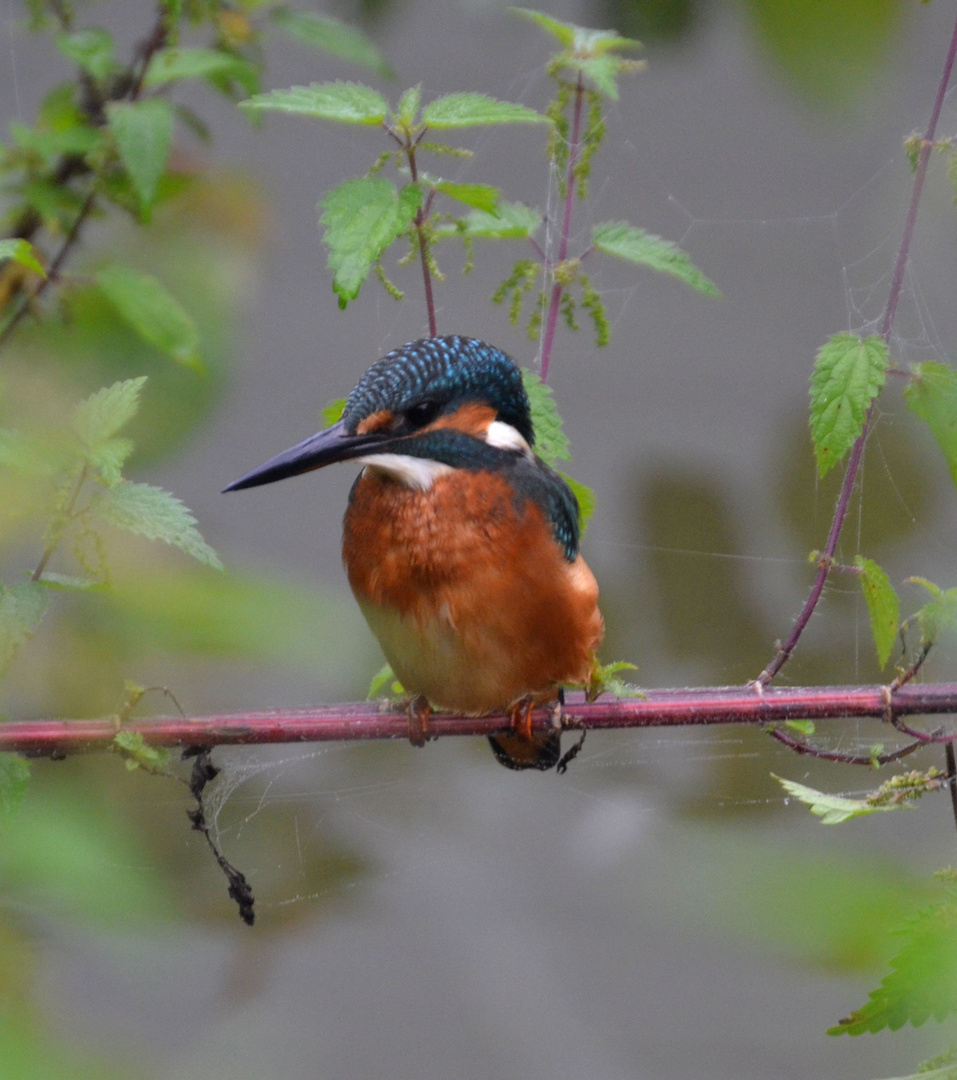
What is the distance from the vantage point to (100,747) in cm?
87

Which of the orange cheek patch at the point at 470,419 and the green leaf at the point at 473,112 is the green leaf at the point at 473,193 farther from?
the orange cheek patch at the point at 470,419

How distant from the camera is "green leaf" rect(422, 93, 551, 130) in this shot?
0.81 metres

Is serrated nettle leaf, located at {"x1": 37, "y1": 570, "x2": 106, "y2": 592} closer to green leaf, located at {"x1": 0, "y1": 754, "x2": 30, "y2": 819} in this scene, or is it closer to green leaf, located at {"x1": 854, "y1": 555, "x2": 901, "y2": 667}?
green leaf, located at {"x1": 0, "y1": 754, "x2": 30, "y2": 819}

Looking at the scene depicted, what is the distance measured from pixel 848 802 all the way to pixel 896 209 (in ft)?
3.43

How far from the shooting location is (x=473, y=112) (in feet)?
2.74

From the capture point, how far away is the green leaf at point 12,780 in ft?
2.59

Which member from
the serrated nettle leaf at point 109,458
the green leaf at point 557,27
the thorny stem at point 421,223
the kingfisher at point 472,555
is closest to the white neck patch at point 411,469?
the kingfisher at point 472,555

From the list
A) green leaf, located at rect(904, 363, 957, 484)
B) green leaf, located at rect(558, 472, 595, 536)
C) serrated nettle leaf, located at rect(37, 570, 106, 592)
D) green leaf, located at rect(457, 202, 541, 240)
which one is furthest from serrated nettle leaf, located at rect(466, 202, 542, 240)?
serrated nettle leaf, located at rect(37, 570, 106, 592)

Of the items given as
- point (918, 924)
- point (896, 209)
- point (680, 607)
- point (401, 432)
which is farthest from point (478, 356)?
point (680, 607)

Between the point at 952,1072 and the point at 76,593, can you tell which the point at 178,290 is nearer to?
the point at 76,593

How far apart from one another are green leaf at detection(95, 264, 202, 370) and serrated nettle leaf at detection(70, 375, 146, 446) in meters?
0.26

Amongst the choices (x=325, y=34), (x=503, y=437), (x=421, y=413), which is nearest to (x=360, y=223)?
(x=421, y=413)

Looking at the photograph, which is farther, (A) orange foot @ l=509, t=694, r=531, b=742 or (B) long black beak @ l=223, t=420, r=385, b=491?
(A) orange foot @ l=509, t=694, r=531, b=742

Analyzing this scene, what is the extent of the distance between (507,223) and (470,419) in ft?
0.56
